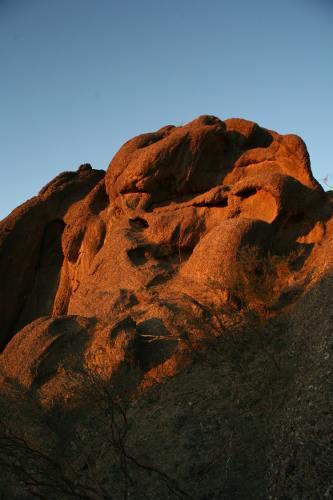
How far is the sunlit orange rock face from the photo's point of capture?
1048 cm

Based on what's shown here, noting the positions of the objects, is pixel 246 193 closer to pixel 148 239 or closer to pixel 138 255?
pixel 148 239

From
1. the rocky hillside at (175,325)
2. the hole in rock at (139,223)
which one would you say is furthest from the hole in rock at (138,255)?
the hole in rock at (139,223)

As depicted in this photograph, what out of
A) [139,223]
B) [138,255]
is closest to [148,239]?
[138,255]

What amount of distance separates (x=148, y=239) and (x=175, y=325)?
375 cm

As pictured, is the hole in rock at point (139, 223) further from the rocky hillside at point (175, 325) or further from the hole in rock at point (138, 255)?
the hole in rock at point (138, 255)

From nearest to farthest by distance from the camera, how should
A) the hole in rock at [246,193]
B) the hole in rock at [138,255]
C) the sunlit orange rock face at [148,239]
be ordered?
the sunlit orange rock face at [148,239] → the hole in rock at [246,193] → the hole in rock at [138,255]

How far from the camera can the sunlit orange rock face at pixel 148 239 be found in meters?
10.5

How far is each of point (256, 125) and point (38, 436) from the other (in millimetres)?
10563

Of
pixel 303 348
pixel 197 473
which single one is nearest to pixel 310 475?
pixel 197 473

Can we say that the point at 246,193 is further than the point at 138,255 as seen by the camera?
No

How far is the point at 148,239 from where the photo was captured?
43.7ft

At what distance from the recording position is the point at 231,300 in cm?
1043

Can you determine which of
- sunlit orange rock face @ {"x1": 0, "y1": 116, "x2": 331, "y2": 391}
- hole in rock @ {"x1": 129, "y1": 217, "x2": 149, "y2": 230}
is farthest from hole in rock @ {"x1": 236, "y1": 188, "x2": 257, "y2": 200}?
hole in rock @ {"x1": 129, "y1": 217, "x2": 149, "y2": 230}

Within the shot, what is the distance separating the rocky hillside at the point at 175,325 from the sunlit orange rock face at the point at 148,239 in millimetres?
46
